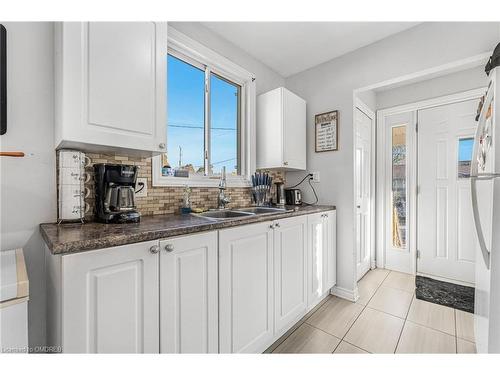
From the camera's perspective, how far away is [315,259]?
76.4 inches

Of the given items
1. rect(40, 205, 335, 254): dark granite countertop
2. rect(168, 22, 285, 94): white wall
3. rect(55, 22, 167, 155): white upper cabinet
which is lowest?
rect(40, 205, 335, 254): dark granite countertop

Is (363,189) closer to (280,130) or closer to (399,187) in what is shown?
(399,187)

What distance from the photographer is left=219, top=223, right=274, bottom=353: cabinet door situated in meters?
1.19

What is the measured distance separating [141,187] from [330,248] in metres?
1.79

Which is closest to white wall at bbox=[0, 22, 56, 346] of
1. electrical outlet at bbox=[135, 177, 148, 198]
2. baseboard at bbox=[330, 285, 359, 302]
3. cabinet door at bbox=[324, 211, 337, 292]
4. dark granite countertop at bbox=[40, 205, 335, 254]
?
dark granite countertop at bbox=[40, 205, 335, 254]

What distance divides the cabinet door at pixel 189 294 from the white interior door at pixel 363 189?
2.01 meters

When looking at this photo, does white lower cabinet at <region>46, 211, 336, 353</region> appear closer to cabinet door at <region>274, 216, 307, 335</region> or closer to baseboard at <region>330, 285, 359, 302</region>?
cabinet door at <region>274, 216, 307, 335</region>

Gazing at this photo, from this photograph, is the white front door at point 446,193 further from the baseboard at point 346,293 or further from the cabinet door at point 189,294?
the cabinet door at point 189,294

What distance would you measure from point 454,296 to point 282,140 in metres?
2.36

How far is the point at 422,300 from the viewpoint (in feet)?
7.08

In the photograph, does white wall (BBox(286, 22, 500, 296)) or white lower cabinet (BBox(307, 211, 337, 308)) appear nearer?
white wall (BBox(286, 22, 500, 296))

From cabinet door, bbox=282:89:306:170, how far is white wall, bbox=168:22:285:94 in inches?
15.2

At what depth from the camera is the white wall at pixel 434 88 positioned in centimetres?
236

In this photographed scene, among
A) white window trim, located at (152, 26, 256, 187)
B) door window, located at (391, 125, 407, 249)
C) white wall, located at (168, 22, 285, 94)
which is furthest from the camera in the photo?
door window, located at (391, 125, 407, 249)
